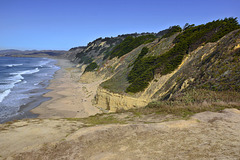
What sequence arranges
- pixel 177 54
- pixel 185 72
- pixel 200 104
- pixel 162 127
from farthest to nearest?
pixel 177 54 < pixel 185 72 < pixel 200 104 < pixel 162 127

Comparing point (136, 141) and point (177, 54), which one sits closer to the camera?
point (136, 141)

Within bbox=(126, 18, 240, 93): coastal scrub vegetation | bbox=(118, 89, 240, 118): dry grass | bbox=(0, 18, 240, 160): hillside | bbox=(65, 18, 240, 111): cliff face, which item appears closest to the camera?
bbox=(0, 18, 240, 160): hillside

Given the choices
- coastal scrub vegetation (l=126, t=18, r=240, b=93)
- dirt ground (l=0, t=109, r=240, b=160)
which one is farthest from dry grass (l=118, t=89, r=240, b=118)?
coastal scrub vegetation (l=126, t=18, r=240, b=93)

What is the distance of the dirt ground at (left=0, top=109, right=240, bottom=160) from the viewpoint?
19.6 ft

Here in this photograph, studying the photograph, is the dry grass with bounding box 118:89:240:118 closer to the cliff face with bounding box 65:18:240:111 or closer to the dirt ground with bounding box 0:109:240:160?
the dirt ground with bounding box 0:109:240:160

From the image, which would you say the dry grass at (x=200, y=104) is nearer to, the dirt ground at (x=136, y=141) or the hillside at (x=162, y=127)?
the hillside at (x=162, y=127)

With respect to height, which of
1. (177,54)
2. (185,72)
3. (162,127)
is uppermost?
(177,54)

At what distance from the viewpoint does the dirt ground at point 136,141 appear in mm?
5969

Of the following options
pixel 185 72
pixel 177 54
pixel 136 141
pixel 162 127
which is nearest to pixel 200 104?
pixel 162 127

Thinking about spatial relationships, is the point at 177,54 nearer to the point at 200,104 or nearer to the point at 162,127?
the point at 200,104

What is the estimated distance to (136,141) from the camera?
23.1 ft

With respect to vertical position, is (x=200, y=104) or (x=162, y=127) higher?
(x=200, y=104)

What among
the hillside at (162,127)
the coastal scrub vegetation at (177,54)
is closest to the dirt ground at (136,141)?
the hillside at (162,127)

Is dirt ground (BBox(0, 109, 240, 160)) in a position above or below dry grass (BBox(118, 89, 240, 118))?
below
